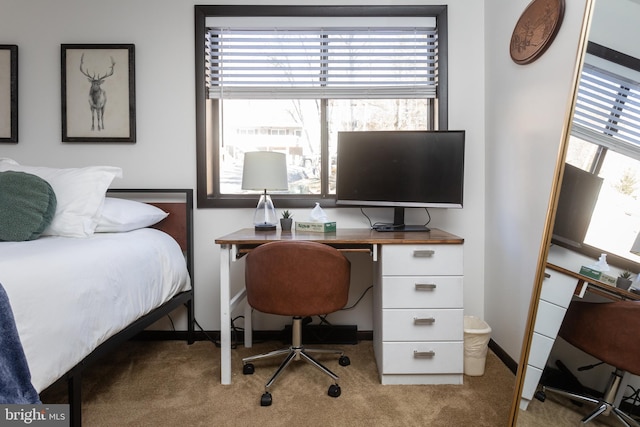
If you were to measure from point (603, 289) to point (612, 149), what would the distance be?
414 millimetres

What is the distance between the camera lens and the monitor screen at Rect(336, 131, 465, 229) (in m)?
2.12

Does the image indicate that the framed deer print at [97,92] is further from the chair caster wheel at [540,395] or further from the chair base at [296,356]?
the chair caster wheel at [540,395]

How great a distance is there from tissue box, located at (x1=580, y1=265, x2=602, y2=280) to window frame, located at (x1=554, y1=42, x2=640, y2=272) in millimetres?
41

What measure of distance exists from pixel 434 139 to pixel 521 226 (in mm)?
673

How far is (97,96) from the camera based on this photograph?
2.43m

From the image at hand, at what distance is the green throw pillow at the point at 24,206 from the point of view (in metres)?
1.59

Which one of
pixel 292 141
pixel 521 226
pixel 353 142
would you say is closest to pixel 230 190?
pixel 292 141

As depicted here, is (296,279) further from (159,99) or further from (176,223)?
(159,99)

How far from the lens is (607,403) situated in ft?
3.51

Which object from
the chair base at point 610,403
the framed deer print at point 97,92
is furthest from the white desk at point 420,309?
the framed deer print at point 97,92

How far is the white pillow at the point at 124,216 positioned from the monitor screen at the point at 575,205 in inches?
79.2

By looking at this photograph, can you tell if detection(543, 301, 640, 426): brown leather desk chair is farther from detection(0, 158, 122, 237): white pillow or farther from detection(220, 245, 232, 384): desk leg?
detection(0, 158, 122, 237): white pillow

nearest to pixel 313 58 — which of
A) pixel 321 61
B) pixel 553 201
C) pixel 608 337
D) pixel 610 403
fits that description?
pixel 321 61

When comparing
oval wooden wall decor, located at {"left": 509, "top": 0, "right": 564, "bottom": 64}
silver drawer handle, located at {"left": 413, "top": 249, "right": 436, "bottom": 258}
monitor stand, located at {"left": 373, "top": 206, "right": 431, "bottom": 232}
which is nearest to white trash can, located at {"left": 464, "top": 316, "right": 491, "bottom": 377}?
silver drawer handle, located at {"left": 413, "top": 249, "right": 436, "bottom": 258}
